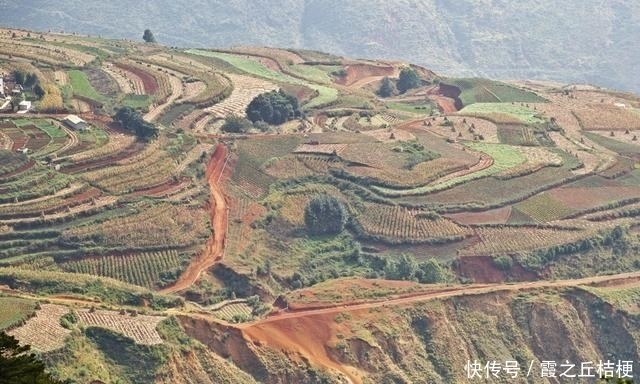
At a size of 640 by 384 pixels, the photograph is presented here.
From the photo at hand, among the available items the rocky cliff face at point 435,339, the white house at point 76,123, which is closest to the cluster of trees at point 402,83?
the white house at point 76,123

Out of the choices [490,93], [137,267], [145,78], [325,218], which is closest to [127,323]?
[137,267]

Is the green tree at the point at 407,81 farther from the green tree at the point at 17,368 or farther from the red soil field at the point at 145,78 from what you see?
the green tree at the point at 17,368

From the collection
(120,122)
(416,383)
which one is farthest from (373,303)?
(120,122)

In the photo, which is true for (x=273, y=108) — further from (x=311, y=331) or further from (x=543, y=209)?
(x=311, y=331)

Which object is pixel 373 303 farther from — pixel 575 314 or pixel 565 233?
pixel 565 233

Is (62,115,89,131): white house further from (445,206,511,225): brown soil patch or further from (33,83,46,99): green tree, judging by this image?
(445,206,511,225): brown soil patch

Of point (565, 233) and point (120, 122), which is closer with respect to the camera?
point (565, 233)

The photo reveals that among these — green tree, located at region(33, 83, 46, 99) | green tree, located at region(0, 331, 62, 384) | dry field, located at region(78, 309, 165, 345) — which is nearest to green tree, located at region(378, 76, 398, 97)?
green tree, located at region(33, 83, 46, 99)
